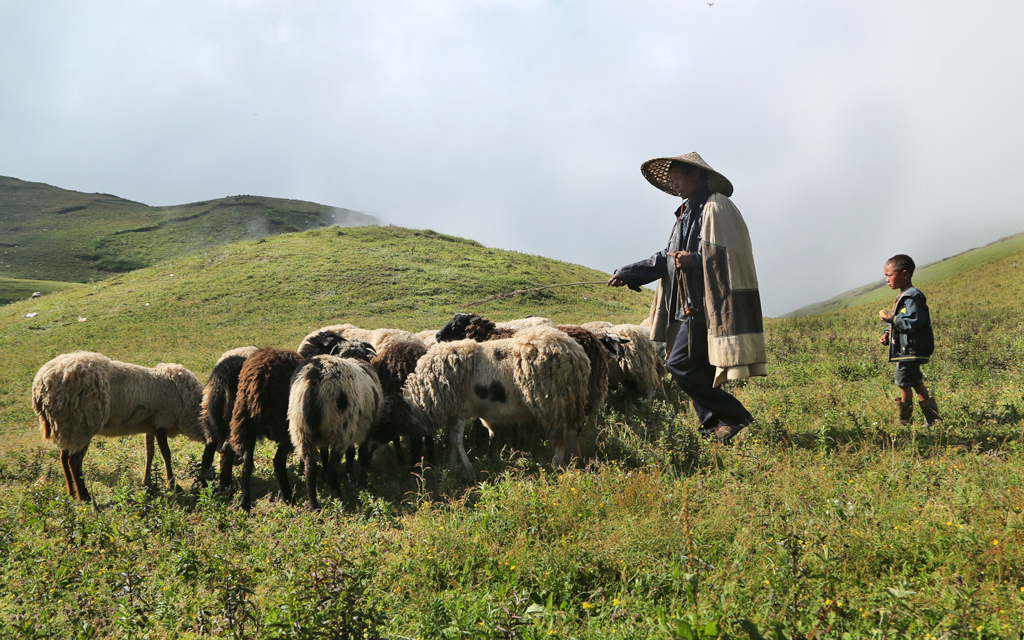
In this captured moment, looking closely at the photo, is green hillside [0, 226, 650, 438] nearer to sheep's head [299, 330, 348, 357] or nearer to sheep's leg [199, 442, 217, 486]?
sheep's leg [199, 442, 217, 486]

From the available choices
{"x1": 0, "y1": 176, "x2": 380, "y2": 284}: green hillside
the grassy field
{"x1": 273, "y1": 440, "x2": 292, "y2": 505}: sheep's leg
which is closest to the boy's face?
the grassy field

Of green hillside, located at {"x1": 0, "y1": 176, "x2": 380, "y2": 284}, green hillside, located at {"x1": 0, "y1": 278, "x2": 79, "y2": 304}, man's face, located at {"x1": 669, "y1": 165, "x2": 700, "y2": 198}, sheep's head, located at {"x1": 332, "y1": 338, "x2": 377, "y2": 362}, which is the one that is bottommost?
sheep's head, located at {"x1": 332, "y1": 338, "x2": 377, "y2": 362}

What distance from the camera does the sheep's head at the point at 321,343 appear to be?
910cm

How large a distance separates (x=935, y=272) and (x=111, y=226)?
112614mm

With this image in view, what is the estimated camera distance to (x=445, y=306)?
91.2ft

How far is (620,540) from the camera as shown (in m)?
3.79

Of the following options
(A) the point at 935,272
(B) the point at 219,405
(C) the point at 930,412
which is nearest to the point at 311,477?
(B) the point at 219,405

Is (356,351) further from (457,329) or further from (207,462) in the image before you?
(207,462)

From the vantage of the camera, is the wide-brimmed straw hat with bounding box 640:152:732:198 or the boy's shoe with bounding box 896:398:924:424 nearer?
the wide-brimmed straw hat with bounding box 640:152:732:198

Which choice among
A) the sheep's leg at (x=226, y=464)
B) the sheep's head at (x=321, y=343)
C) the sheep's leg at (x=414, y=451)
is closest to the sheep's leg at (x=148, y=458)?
A: the sheep's leg at (x=226, y=464)

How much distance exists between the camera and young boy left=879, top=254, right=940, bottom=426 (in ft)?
19.4

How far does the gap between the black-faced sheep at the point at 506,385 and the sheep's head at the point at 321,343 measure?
2.35 metres

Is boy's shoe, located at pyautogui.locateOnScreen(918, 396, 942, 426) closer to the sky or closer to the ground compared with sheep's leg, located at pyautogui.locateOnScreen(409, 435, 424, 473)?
closer to the sky

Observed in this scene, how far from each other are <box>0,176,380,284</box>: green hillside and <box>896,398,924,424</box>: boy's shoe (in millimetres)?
79260
